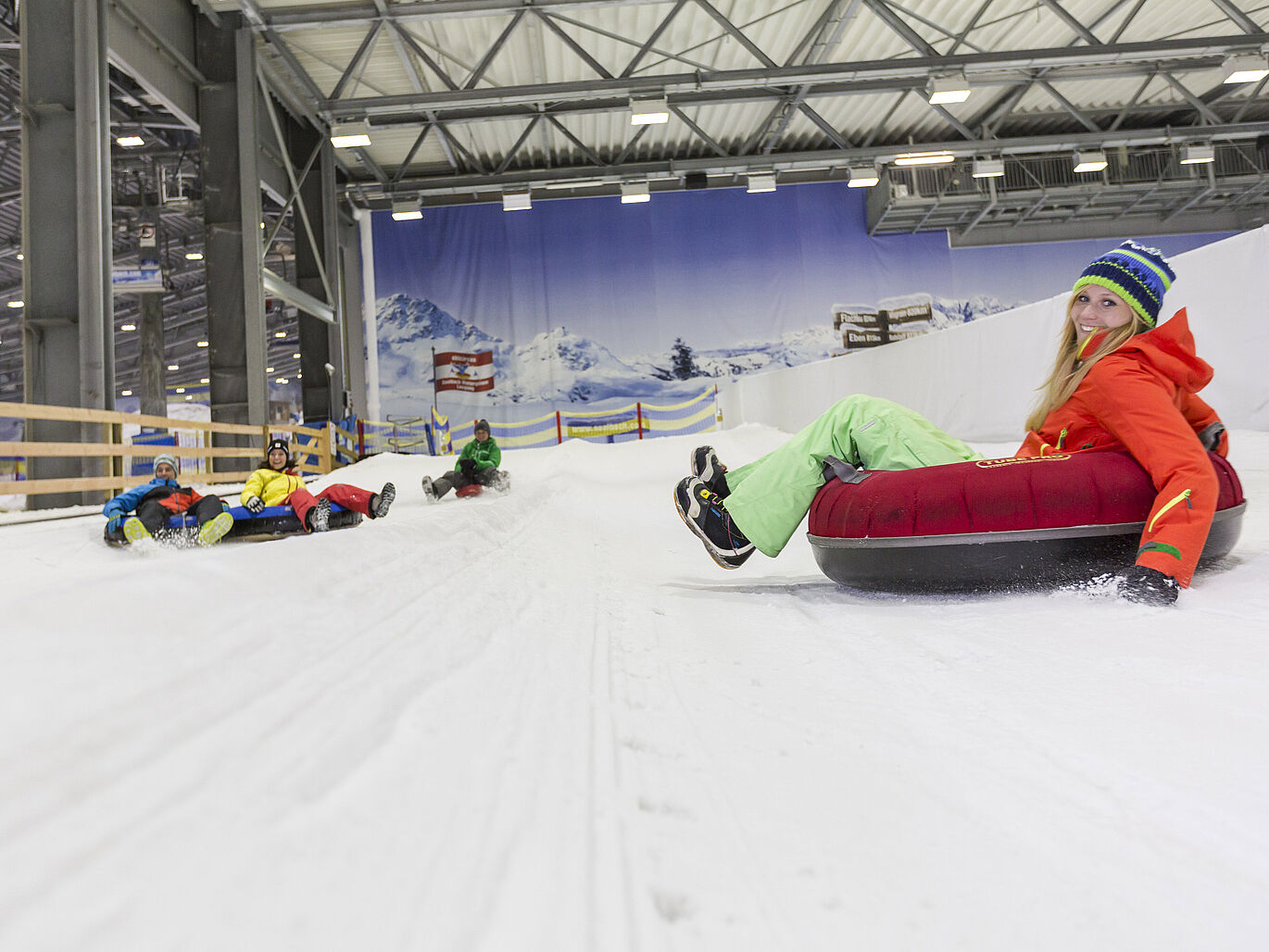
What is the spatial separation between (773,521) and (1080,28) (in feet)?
32.0

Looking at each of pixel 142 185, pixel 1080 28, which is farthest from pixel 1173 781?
pixel 142 185

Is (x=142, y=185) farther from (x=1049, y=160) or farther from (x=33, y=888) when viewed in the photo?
(x=1049, y=160)

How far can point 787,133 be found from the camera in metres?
13.3

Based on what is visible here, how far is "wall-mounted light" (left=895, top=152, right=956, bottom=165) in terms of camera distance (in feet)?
39.5

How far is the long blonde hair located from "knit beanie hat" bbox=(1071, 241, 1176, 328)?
3 centimetres

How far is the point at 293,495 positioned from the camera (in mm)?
4098

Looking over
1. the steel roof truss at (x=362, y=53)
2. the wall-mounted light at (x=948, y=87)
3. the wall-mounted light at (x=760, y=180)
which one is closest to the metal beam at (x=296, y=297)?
the steel roof truss at (x=362, y=53)

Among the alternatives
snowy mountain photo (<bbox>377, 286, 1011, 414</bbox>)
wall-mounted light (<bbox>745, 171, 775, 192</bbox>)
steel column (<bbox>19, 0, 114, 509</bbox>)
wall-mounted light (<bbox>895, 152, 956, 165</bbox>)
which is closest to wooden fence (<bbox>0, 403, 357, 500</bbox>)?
steel column (<bbox>19, 0, 114, 509</bbox>)

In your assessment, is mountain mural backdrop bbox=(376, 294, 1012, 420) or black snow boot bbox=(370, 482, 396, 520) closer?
black snow boot bbox=(370, 482, 396, 520)

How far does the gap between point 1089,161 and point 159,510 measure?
14738mm

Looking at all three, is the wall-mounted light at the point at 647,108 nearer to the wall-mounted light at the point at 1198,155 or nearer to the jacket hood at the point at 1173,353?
the jacket hood at the point at 1173,353

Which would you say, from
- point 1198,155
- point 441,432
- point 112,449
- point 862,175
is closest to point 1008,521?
point 112,449

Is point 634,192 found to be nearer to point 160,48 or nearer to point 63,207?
point 160,48

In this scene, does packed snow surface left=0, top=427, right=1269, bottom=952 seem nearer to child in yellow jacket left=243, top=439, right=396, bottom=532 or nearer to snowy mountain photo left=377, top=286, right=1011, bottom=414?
child in yellow jacket left=243, top=439, right=396, bottom=532
